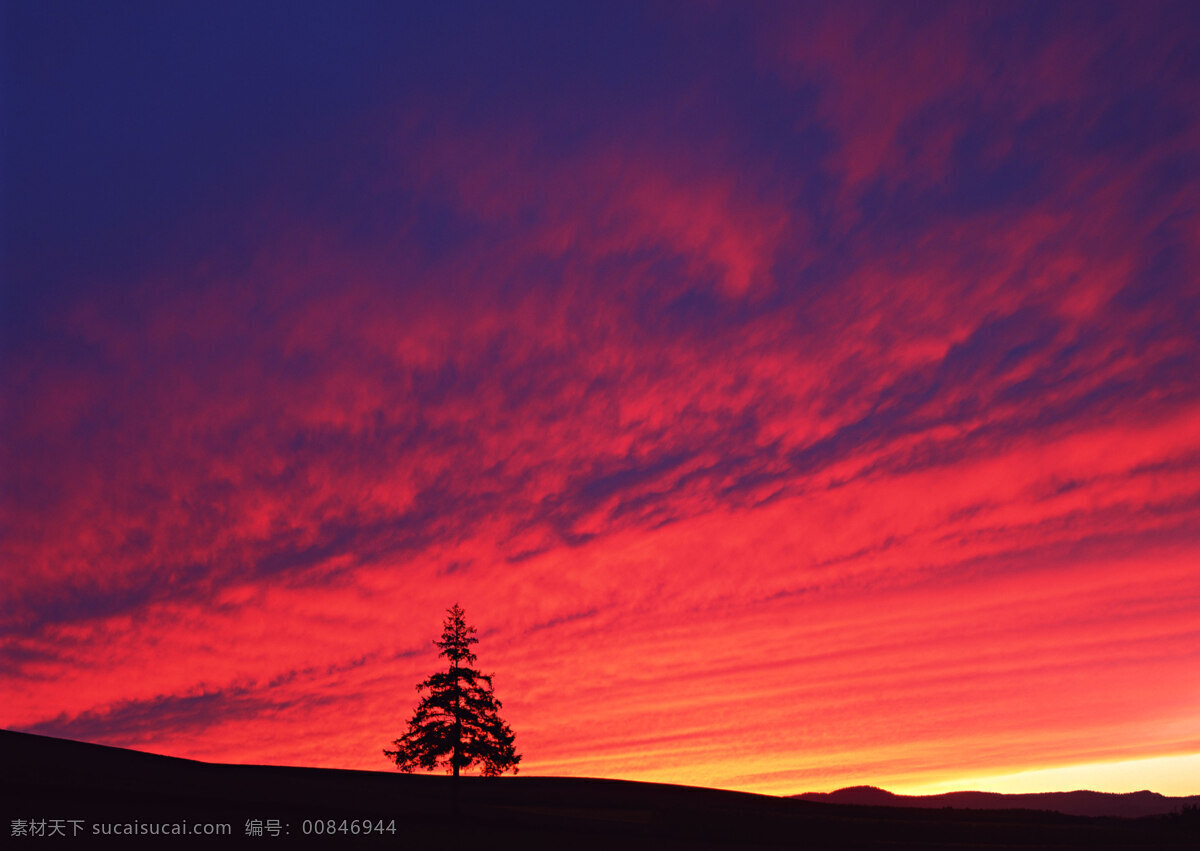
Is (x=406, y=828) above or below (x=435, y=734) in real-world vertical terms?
below

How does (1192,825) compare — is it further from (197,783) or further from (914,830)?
(197,783)

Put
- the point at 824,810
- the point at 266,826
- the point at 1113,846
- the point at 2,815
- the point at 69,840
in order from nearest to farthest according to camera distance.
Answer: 1. the point at 69,840
2. the point at 2,815
3. the point at 266,826
4. the point at 1113,846
5. the point at 824,810

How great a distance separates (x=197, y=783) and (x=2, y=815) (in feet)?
64.7

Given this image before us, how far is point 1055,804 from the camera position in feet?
656

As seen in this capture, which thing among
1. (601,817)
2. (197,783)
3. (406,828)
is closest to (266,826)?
(406,828)

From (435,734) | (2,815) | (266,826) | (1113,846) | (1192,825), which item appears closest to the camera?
(2,815)

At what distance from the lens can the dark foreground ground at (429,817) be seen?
117 feet

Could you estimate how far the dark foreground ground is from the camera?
3569 cm

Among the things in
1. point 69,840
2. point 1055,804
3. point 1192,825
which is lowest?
point 1055,804

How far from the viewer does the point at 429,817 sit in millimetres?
45438

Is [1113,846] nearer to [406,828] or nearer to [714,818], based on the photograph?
[714,818]

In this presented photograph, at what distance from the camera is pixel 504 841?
126 ft

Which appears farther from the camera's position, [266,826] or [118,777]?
[118,777]

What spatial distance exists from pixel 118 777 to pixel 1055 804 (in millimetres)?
211041
